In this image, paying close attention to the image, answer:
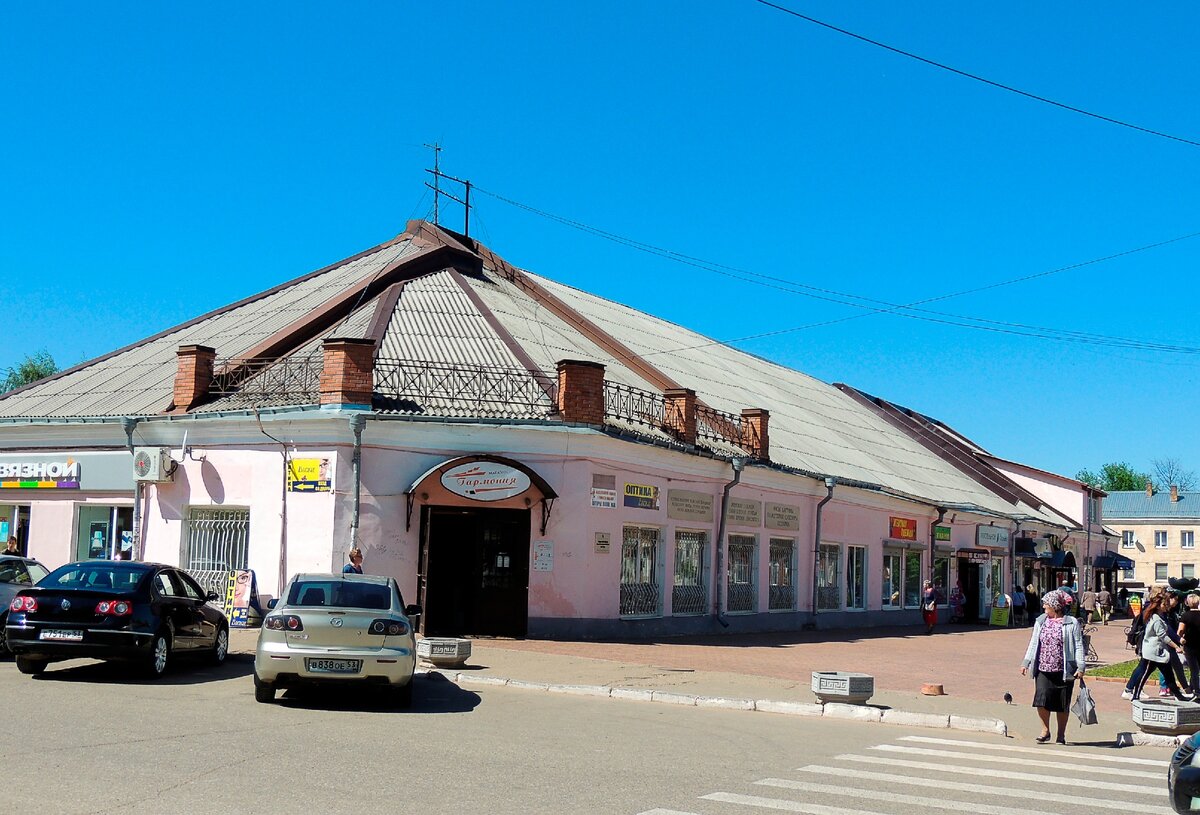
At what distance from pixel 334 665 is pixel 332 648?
0.18 metres

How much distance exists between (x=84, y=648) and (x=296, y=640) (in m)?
3.10

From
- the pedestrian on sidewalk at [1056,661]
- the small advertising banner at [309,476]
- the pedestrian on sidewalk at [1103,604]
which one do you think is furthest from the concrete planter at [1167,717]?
the pedestrian on sidewalk at [1103,604]

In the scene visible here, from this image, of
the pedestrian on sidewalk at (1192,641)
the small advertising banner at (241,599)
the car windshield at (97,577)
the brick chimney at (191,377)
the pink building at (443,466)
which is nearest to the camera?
the car windshield at (97,577)

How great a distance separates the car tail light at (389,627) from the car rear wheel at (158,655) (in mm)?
3314

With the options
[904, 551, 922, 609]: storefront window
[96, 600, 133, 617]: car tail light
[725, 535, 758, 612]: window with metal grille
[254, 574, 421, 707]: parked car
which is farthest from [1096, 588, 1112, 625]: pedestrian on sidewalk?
[96, 600, 133, 617]: car tail light

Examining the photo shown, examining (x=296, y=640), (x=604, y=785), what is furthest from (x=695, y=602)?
(x=604, y=785)

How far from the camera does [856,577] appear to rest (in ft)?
106

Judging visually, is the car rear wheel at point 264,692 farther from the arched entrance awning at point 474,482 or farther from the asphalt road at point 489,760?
the arched entrance awning at point 474,482

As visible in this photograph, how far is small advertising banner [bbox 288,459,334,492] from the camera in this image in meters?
20.8

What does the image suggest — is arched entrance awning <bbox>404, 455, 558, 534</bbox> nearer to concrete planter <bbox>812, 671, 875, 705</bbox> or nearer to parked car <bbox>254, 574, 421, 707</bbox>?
parked car <bbox>254, 574, 421, 707</bbox>

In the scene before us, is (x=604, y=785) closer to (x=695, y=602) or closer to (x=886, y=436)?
(x=695, y=602)

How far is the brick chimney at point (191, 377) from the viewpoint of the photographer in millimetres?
22922

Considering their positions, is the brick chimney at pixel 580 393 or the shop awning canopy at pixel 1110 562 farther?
the shop awning canopy at pixel 1110 562

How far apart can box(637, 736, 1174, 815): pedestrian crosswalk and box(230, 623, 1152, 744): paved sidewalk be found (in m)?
1.93
